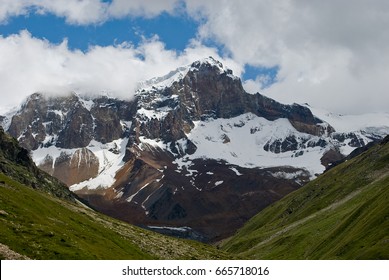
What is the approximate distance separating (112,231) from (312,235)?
218ft

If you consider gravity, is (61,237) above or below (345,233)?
below

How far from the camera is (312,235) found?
16112cm

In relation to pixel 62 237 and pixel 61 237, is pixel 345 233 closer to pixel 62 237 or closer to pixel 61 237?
pixel 62 237

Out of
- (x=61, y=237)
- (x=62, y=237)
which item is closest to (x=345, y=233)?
(x=62, y=237)

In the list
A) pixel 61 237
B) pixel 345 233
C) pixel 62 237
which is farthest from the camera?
pixel 345 233

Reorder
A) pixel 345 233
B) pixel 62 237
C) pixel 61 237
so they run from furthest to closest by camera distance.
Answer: pixel 345 233 < pixel 62 237 < pixel 61 237

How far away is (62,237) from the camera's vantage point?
82.4 m

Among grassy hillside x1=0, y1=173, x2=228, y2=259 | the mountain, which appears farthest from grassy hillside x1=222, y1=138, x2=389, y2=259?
grassy hillside x1=0, y1=173, x2=228, y2=259

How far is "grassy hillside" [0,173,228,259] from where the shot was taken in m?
73.2

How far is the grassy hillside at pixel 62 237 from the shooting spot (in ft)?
240

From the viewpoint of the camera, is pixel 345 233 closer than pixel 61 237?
No
